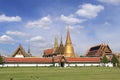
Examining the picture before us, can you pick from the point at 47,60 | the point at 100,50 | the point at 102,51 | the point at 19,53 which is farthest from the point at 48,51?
the point at 47,60

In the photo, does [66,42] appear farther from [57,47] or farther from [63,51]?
[57,47]

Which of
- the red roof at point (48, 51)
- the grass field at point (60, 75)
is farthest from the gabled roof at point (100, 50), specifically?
the grass field at point (60, 75)

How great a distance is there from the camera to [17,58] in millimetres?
99312

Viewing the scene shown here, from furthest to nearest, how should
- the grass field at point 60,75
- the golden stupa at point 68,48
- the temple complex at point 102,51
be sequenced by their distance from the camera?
the golden stupa at point 68,48 < the temple complex at point 102,51 < the grass field at point 60,75

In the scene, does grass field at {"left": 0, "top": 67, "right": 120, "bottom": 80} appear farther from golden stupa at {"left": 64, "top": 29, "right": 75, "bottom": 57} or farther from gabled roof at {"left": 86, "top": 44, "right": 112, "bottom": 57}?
golden stupa at {"left": 64, "top": 29, "right": 75, "bottom": 57}

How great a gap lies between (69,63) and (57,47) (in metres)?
31.3

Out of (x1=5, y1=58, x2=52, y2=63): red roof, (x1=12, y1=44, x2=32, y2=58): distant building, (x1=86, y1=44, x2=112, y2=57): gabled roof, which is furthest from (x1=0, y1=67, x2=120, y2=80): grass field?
(x1=86, y1=44, x2=112, y2=57): gabled roof

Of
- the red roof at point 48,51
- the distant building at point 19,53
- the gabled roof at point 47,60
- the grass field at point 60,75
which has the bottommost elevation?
the grass field at point 60,75

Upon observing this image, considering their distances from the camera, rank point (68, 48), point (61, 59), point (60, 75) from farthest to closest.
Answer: point (68, 48) → point (61, 59) → point (60, 75)

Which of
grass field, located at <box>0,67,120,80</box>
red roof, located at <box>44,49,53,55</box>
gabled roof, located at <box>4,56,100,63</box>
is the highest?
red roof, located at <box>44,49,53,55</box>

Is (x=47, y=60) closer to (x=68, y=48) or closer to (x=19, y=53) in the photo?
(x=19, y=53)

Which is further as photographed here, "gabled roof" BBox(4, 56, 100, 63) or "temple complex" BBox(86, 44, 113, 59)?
"temple complex" BBox(86, 44, 113, 59)

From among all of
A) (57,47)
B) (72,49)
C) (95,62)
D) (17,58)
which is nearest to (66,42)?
(72,49)

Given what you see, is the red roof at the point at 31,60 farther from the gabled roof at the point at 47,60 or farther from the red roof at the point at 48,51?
the red roof at the point at 48,51
